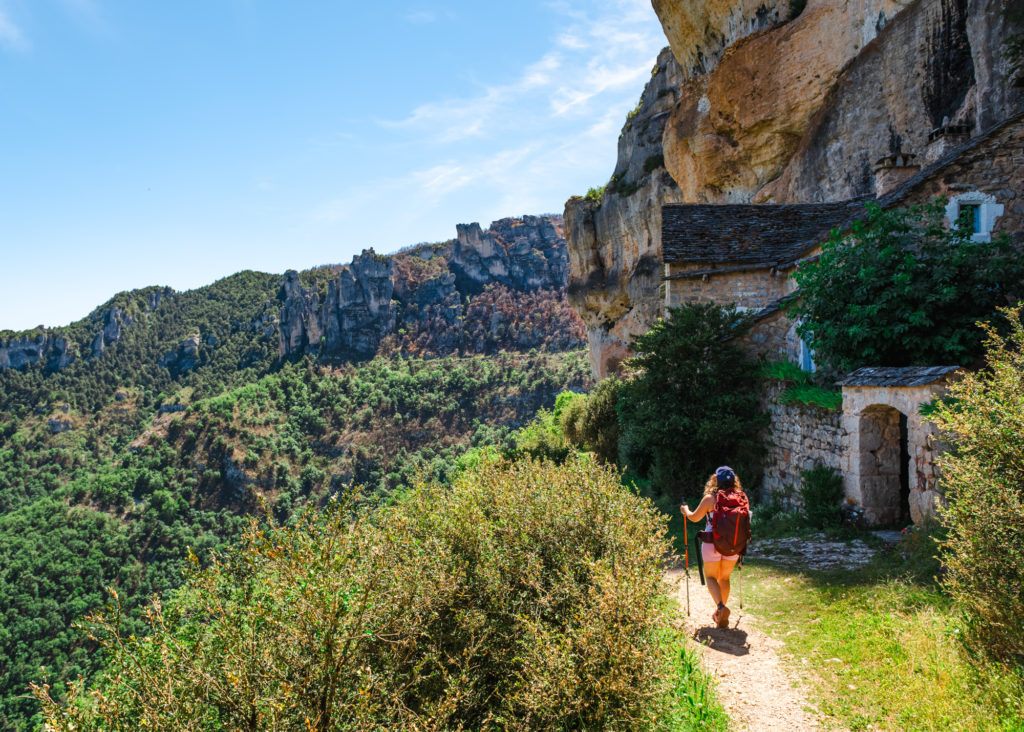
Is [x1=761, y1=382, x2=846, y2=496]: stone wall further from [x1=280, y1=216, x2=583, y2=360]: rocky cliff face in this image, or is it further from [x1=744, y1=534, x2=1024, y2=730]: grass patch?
[x1=280, y1=216, x2=583, y2=360]: rocky cliff face

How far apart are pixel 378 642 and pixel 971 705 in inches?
145

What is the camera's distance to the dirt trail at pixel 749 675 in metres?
3.75

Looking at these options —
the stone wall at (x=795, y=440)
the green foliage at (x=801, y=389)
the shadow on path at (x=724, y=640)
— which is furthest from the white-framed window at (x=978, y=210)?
the shadow on path at (x=724, y=640)

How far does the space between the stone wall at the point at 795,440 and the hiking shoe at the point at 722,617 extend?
12.2ft

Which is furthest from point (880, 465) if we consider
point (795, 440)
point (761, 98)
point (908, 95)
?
point (761, 98)

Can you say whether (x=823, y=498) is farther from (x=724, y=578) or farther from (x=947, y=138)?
(x=947, y=138)

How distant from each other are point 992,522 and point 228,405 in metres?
95.3

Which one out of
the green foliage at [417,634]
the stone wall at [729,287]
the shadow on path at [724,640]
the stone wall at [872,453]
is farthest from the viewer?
the stone wall at [729,287]

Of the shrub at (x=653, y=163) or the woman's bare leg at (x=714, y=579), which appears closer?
the woman's bare leg at (x=714, y=579)

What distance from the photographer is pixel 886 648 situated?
164 inches

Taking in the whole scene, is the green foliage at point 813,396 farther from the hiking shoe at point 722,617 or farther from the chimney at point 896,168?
the chimney at point 896,168

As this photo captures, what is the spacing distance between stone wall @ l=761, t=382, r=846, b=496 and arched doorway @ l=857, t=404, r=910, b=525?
1.45 feet

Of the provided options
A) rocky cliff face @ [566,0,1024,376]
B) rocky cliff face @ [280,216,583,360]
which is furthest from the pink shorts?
rocky cliff face @ [280,216,583,360]

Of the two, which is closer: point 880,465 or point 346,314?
point 880,465
